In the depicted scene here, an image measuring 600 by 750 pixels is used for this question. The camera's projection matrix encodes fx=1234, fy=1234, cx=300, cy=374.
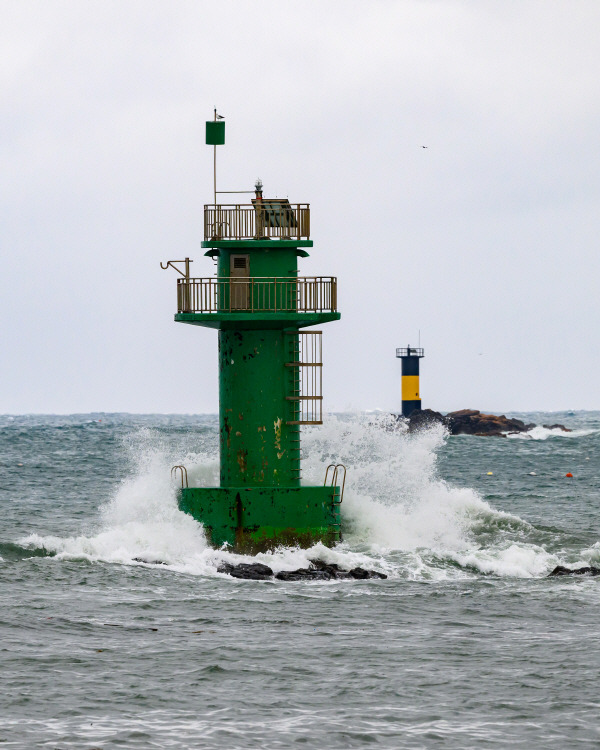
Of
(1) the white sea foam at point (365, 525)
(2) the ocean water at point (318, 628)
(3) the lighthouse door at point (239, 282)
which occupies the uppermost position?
(3) the lighthouse door at point (239, 282)

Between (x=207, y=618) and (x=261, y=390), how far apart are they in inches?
178

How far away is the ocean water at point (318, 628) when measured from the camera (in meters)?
11.1

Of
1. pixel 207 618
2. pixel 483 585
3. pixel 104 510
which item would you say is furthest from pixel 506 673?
pixel 104 510

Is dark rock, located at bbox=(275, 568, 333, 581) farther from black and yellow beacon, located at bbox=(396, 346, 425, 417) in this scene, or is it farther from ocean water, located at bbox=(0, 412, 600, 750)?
black and yellow beacon, located at bbox=(396, 346, 425, 417)

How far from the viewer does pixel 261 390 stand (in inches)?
734

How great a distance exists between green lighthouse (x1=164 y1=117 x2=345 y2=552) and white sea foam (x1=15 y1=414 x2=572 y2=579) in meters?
0.40

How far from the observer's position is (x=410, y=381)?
73938 mm

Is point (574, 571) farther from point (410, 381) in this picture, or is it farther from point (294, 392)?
point (410, 381)

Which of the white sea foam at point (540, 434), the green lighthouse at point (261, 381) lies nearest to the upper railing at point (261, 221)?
the green lighthouse at point (261, 381)

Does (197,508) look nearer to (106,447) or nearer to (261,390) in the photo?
(261,390)

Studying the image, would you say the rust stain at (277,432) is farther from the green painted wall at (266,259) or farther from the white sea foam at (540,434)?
the white sea foam at (540,434)

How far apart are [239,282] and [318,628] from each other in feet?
19.4

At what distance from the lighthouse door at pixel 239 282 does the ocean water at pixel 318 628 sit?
3481 mm

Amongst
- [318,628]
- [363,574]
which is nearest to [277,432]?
[363,574]
